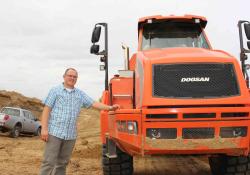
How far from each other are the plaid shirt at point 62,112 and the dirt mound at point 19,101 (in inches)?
1449

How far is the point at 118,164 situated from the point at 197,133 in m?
2.16

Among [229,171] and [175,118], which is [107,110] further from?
[229,171]

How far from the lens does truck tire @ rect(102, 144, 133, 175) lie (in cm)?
807

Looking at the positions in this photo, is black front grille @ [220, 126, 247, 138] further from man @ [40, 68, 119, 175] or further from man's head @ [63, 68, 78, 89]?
man's head @ [63, 68, 78, 89]

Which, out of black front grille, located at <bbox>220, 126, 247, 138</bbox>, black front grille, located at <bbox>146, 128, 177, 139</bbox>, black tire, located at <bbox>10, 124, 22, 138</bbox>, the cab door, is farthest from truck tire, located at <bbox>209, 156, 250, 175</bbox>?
the cab door

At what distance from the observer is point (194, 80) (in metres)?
6.80

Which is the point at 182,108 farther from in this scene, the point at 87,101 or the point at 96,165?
the point at 96,165

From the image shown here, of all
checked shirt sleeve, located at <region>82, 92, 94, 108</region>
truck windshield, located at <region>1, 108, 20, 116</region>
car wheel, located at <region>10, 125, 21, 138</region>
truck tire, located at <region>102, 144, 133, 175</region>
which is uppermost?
checked shirt sleeve, located at <region>82, 92, 94, 108</region>

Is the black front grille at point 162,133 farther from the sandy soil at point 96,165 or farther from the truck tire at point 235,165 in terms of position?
the sandy soil at point 96,165

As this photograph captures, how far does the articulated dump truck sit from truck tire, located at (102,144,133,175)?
16cm

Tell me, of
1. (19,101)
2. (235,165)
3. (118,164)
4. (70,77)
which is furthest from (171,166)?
(19,101)

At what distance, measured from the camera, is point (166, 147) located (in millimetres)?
6414

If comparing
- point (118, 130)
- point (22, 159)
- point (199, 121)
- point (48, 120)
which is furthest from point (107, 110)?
point (22, 159)

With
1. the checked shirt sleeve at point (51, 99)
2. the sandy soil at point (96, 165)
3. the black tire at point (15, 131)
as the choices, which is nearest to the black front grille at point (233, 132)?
the checked shirt sleeve at point (51, 99)
